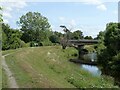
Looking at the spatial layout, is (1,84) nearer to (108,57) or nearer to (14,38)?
(108,57)

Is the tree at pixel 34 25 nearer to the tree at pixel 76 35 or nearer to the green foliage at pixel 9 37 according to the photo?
the tree at pixel 76 35

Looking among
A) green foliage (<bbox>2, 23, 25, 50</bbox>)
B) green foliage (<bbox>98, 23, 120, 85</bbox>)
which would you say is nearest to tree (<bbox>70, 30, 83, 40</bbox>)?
green foliage (<bbox>2, 23, 25, 50</bbox>)

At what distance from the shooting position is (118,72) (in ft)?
154

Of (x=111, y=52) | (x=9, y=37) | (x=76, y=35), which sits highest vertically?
(x=76, y=35)

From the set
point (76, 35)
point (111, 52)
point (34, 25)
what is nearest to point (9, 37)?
point (111, 52)

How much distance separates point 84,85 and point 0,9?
29.4 feet

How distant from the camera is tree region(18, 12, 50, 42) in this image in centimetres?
14638

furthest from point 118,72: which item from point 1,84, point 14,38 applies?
point 14,38

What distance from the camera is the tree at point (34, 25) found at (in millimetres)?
146375

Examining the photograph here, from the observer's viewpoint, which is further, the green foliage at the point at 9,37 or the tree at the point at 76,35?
the tree at the point at 76,35

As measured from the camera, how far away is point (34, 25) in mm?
148000

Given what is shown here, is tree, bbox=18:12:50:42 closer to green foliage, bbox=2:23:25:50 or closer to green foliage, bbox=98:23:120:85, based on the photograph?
green foliage, bbox=2:23:25:50

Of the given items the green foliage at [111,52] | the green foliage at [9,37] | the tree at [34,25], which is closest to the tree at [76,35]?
the tree at [34,25]

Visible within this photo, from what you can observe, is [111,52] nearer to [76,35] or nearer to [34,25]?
[34,25]
